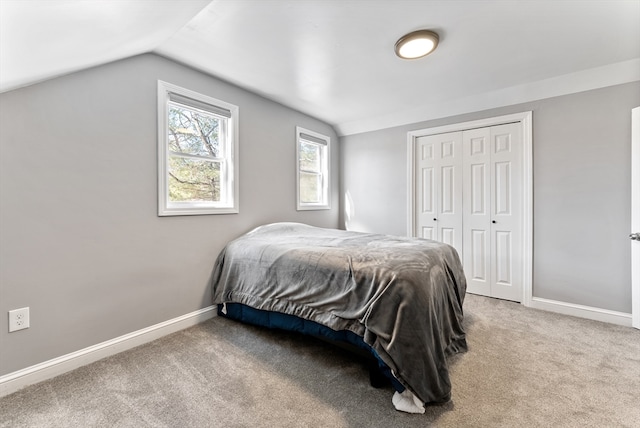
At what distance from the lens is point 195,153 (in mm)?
2607

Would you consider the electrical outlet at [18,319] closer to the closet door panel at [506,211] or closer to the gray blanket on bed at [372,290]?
the gray blanket on bed at [372,290]

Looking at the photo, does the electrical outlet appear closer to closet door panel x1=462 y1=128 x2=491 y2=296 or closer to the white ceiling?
the white ceiling

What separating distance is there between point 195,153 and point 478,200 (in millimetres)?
3298

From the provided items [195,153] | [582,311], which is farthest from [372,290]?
[582,311]

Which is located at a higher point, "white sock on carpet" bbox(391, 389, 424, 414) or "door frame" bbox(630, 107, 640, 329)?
"door frame" bbox(630, 107, 640, 329)

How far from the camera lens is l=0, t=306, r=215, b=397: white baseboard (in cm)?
158

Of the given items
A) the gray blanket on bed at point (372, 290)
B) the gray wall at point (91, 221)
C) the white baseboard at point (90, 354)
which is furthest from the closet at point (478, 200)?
the white baseboard at point (90, 354)

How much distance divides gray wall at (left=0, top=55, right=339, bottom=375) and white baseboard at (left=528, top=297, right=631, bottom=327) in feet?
11.4

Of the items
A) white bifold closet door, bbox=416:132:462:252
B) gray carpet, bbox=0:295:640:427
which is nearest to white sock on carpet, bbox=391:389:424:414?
gray carpet, bbox=0:295:640:427

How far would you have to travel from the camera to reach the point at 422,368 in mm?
1377

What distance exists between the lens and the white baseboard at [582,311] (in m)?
2.47

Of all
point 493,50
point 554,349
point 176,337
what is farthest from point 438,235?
point 176,337

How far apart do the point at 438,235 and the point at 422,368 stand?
252 centimetres

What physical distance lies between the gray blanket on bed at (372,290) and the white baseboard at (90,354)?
0.39 metres
